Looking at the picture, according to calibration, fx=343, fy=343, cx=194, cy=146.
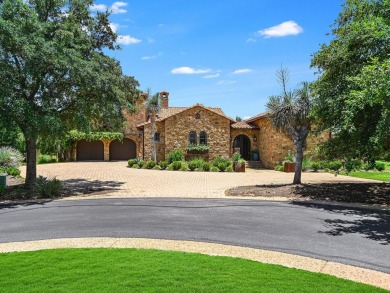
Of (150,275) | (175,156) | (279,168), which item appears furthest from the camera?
(175,156)

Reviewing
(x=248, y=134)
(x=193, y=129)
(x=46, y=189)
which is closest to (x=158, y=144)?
(x=193, y=129)

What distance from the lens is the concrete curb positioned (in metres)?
5.41

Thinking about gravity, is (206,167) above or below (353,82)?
below

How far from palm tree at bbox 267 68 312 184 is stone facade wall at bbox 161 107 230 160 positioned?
14228mm

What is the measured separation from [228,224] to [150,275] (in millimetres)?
3848

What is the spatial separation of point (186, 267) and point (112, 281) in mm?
1204

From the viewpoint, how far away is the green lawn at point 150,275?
4801 millimetres

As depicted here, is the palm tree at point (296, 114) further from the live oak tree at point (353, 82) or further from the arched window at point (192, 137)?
the arched window at point (192, 137)

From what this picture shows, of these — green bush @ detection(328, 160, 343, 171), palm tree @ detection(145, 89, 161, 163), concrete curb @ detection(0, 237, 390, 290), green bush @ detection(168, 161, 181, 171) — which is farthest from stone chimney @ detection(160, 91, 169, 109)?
concrete curb @ detection(0, 237, 390, 290)

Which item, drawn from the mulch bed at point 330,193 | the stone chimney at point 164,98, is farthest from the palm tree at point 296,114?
the stone chimney at point 164,98

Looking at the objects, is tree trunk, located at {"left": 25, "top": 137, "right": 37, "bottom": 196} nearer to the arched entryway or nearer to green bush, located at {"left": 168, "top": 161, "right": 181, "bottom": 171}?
green bush, located at {"left": 168, "top": 161, "right": 181, "bottom": 171}

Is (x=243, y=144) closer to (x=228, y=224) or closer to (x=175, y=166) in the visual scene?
(x=175, y=166)

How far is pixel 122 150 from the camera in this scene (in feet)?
129

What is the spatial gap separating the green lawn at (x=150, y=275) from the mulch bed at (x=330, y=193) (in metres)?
7.71
